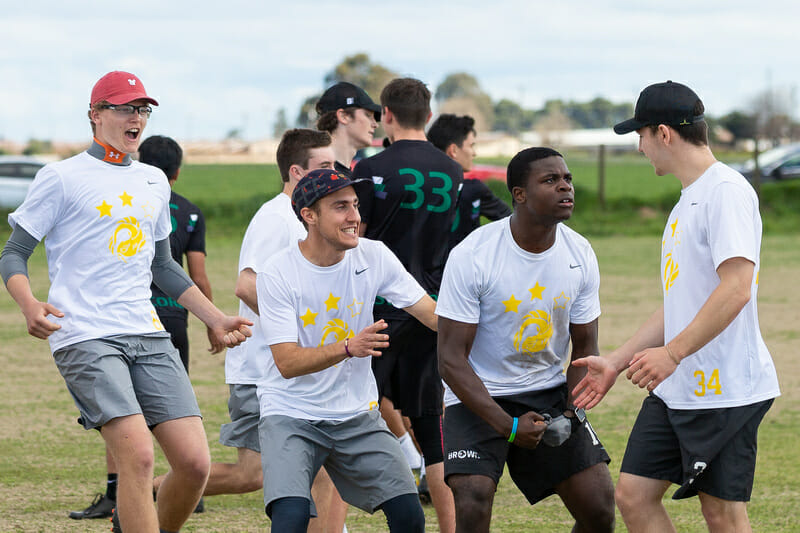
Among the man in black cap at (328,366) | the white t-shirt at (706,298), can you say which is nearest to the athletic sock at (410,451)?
the man in black cap at (328,366)

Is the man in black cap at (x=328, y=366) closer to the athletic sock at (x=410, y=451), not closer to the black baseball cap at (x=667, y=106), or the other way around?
the black baseball cap at (x=667, y=106)

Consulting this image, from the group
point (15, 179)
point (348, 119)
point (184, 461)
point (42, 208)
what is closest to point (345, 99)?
point (348, 119)

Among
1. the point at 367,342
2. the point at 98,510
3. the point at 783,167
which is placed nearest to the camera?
the point at 367,342

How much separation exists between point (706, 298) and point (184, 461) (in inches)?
94.7

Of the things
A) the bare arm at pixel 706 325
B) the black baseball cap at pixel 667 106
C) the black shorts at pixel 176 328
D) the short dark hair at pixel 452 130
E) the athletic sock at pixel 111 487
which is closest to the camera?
the bare arm at pixel 706 325

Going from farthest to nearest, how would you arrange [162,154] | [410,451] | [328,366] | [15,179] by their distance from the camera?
[15,179] < [410,451] < [162,154] < [328,366]

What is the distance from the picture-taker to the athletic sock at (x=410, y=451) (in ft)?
23.3

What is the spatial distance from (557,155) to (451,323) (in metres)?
0.86

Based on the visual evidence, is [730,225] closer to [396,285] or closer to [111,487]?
[396,285]

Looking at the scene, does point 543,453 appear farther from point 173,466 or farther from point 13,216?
point 13,216

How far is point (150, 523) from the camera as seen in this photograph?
16.0 feet

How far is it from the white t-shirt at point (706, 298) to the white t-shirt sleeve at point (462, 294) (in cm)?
82

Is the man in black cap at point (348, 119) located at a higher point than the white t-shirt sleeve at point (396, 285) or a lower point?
higher

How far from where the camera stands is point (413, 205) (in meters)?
6.13
